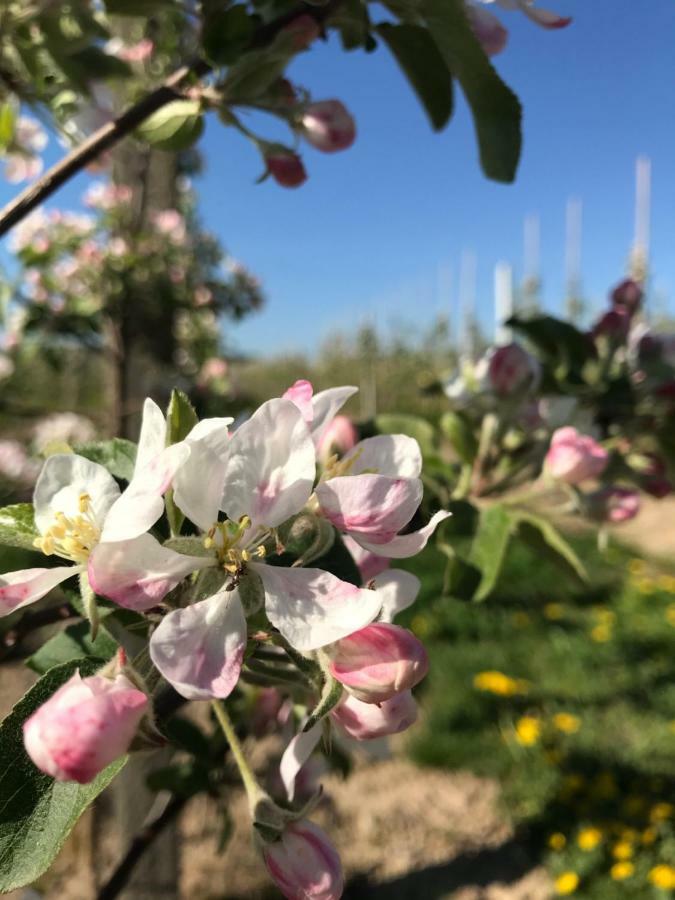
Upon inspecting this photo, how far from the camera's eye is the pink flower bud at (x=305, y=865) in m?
0.58

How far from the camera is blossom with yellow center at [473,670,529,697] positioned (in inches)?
139

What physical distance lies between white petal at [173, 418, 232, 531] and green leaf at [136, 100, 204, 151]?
0.54m

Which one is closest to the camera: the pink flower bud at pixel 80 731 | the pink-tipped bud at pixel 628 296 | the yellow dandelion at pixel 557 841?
the pink flower bud at pixel 80 731

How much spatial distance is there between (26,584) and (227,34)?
0.61 meters

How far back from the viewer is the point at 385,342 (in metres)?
17.5

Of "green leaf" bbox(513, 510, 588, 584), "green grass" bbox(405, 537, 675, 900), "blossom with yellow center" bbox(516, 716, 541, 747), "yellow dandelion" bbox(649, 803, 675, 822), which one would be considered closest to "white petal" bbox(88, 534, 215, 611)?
"green leaf" bbox(513, 510, 588, 584)

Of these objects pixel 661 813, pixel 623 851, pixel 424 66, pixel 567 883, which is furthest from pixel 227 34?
pixel 661 813

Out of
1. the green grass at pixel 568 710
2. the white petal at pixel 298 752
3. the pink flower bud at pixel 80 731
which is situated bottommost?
the green grass at pixel 568 710

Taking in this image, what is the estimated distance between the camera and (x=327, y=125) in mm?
942

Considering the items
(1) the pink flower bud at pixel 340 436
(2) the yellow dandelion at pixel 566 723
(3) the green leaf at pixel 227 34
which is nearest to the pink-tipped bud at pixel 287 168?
(3) the green leaf at pixel 227 34

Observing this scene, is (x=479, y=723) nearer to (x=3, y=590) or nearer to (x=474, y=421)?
(x=474, y=421)

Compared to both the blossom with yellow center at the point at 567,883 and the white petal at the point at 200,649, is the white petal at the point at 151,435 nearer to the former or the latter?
the white petal at the point at 200,649

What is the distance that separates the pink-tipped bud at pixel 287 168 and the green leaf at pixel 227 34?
0.47 ft

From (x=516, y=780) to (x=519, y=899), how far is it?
58cm
